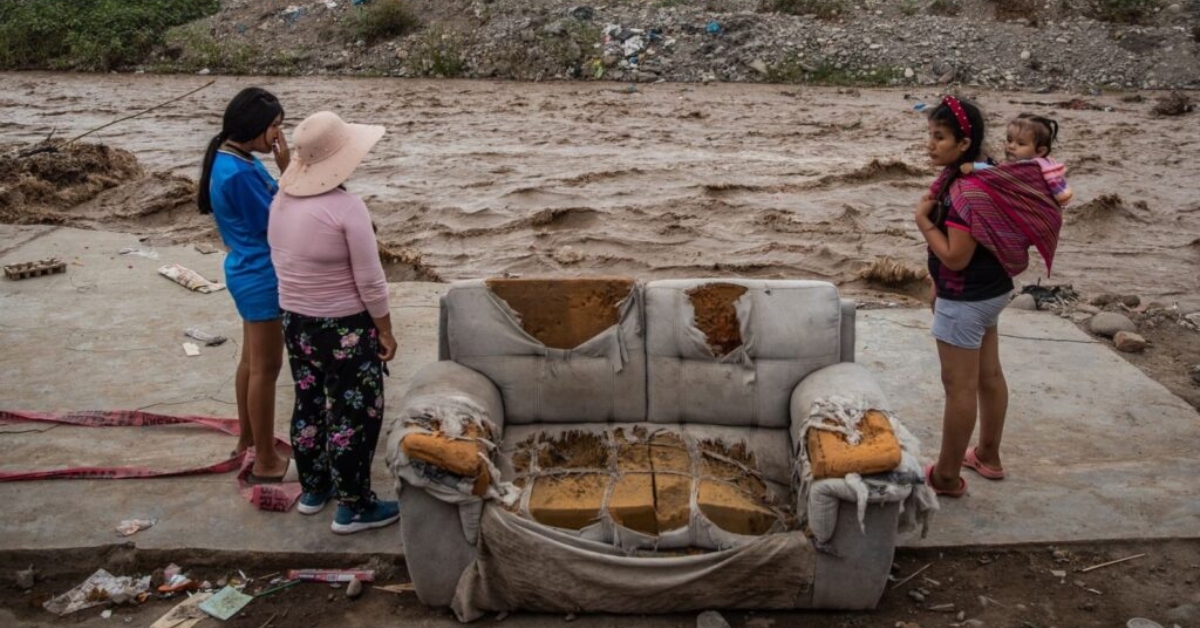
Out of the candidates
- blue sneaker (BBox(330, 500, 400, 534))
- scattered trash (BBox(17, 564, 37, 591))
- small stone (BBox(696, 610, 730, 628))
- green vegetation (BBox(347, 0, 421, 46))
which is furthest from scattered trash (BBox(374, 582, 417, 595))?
green vegetation (BBox(347, 0, 421, 46))

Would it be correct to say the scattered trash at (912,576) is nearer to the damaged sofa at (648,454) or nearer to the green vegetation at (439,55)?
the damaged sofa at (648,454)

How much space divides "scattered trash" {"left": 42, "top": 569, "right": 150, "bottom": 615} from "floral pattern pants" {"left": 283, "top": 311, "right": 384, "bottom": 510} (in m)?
0.78

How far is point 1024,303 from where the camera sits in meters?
6.43

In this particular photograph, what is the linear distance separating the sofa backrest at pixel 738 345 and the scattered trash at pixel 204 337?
123 inches

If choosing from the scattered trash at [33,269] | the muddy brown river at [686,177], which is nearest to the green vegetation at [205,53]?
the muddy brown river at [686,177]

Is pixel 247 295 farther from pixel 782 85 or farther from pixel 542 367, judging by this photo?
pixel 782 85

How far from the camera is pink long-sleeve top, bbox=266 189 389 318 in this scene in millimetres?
3496

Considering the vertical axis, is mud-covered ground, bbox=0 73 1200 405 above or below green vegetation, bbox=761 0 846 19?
below

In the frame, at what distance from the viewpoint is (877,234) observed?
823 cm

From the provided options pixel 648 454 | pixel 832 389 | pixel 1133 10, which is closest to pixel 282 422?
pixel 648 454

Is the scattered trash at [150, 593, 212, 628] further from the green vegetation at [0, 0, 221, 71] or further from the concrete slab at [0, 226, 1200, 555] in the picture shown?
the green vegetation at [0, 0, 221, 71]

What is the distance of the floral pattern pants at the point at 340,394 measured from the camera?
145 inches

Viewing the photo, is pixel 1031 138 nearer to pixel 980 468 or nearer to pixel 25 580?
pixel 980 468

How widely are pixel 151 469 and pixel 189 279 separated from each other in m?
2.82
